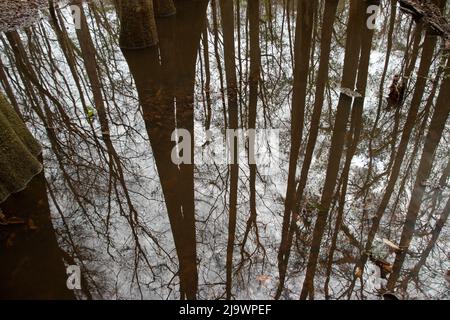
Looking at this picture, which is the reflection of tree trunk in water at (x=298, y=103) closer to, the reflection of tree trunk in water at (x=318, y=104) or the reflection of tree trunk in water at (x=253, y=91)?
the reflection of tree trunk in water at (x=318, y=104)

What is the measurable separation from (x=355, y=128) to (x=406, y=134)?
2.46ft

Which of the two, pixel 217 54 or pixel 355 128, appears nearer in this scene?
pixel 355 128

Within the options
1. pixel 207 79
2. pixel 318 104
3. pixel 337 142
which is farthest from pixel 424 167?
pixel 207 79

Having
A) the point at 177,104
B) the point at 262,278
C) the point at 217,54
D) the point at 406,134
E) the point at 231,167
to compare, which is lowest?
the point at 262,278

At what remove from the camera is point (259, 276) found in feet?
12.1

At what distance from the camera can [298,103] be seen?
21.6 feet

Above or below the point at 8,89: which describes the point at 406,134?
below

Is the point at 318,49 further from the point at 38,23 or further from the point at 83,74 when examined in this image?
the point at 38,23

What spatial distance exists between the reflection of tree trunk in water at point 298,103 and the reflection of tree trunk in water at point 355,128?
0.48 m

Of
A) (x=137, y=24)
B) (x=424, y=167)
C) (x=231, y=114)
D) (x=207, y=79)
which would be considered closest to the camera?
(x=424, y=167)

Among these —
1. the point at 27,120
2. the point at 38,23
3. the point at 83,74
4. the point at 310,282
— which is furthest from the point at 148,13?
the point at 310,282

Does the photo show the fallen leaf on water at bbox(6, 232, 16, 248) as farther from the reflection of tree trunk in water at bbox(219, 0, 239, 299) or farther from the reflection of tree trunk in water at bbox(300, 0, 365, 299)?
the reflection of tree trunk in water at bbox(300, 0, 365, 299)

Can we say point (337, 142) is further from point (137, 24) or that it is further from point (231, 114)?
point (137, 24)

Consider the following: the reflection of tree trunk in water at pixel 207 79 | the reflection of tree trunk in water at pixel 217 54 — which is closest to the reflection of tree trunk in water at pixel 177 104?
the reflection of tree trunk in water at pixel 207 79
